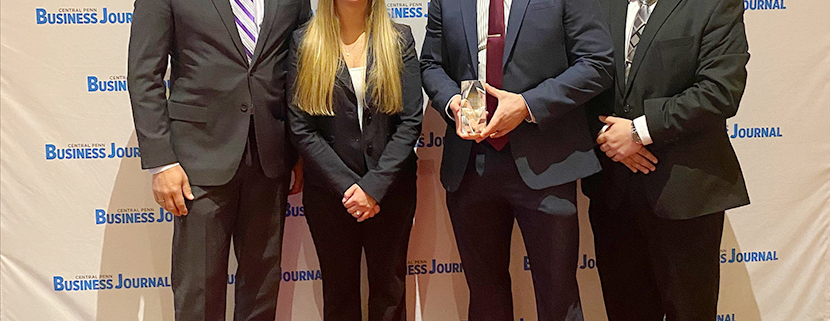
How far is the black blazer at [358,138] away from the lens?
2143 mm

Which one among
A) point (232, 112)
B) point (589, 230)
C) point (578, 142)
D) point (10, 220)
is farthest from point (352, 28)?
point (10, 220)

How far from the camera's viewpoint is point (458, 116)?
1.98m

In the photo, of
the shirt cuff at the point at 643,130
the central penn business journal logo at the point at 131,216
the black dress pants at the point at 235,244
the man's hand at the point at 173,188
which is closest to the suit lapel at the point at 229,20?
the black dress pants at the point at 235,244

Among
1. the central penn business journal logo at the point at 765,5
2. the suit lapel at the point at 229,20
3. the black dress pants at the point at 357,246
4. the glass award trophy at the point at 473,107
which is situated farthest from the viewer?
the central penn business journal logo at the point at 765,5

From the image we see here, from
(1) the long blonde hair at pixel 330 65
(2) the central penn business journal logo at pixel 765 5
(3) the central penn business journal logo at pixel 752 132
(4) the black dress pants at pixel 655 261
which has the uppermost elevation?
(2) the central penn business journal logo at pixel 765 5

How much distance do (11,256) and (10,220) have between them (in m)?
0.17

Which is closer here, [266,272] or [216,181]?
[216,181]

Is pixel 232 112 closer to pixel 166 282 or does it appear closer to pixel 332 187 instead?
pixel 332 187

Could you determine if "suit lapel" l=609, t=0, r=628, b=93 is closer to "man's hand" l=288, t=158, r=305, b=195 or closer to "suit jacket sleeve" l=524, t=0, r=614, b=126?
"suit jacket sleeve" l=524, t=0, r=614, b=126

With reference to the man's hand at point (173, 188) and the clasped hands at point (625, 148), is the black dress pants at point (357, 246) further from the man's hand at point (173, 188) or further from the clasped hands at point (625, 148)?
the clasped hands at point (625, 148)

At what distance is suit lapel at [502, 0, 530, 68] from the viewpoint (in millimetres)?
1994

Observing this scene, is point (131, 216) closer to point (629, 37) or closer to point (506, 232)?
point (506, 232)

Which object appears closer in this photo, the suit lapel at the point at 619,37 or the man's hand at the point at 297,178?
the suit lapel at the point at 619,37

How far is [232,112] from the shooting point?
214 cm
